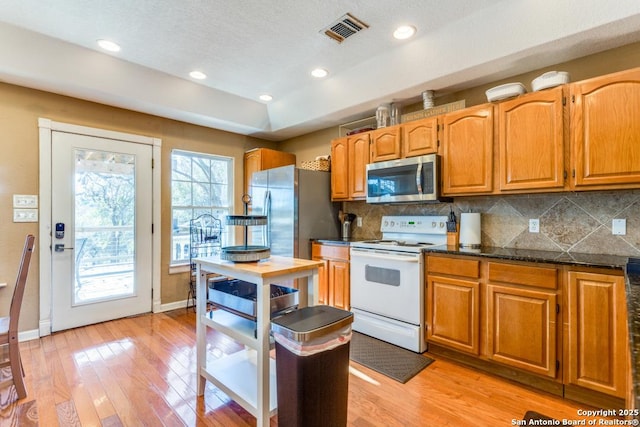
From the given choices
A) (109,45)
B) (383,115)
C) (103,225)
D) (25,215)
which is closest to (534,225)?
(383,115)

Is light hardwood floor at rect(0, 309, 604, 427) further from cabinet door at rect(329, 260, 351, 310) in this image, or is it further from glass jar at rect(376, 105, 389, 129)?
glass jar at rect(376, 105, 389, 129)

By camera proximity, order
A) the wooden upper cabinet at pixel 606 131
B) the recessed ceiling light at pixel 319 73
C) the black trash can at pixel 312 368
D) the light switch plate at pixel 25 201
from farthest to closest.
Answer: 1. the recessed ceiling light at pixel 319 73
2. the light switch plate at pixel 25 201
3. the wooden upper cabinet at pixel 606 131
4. the black trash can at pixel 312 368

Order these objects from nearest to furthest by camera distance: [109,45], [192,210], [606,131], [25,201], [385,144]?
[606,131]
[109,45]
[25,201]
[385,144]
[192,210]

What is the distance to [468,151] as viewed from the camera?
2688 mm

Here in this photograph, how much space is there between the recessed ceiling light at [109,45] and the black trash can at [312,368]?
2.90 meters

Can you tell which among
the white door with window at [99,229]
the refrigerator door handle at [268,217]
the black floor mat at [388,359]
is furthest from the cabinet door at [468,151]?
the white door with window at [99,229]

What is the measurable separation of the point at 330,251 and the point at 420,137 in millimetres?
1558

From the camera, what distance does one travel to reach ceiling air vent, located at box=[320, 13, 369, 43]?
2.44m

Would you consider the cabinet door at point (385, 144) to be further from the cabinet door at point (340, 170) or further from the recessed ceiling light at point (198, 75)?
the recessed ceiling light at point (198, 75)

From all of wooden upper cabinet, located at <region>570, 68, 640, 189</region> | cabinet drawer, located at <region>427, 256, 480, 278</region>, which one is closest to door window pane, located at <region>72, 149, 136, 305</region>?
cabinet drawer, located at <region>427, 256, 480, 278</region>

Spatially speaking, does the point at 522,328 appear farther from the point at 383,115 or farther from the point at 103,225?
the point at 103,225

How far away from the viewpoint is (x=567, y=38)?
2.14 m

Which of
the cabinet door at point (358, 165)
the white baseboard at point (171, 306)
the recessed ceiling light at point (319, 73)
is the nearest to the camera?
the recessed ceiling light at point (319, 73)

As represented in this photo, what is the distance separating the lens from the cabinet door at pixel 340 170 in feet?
12.2
